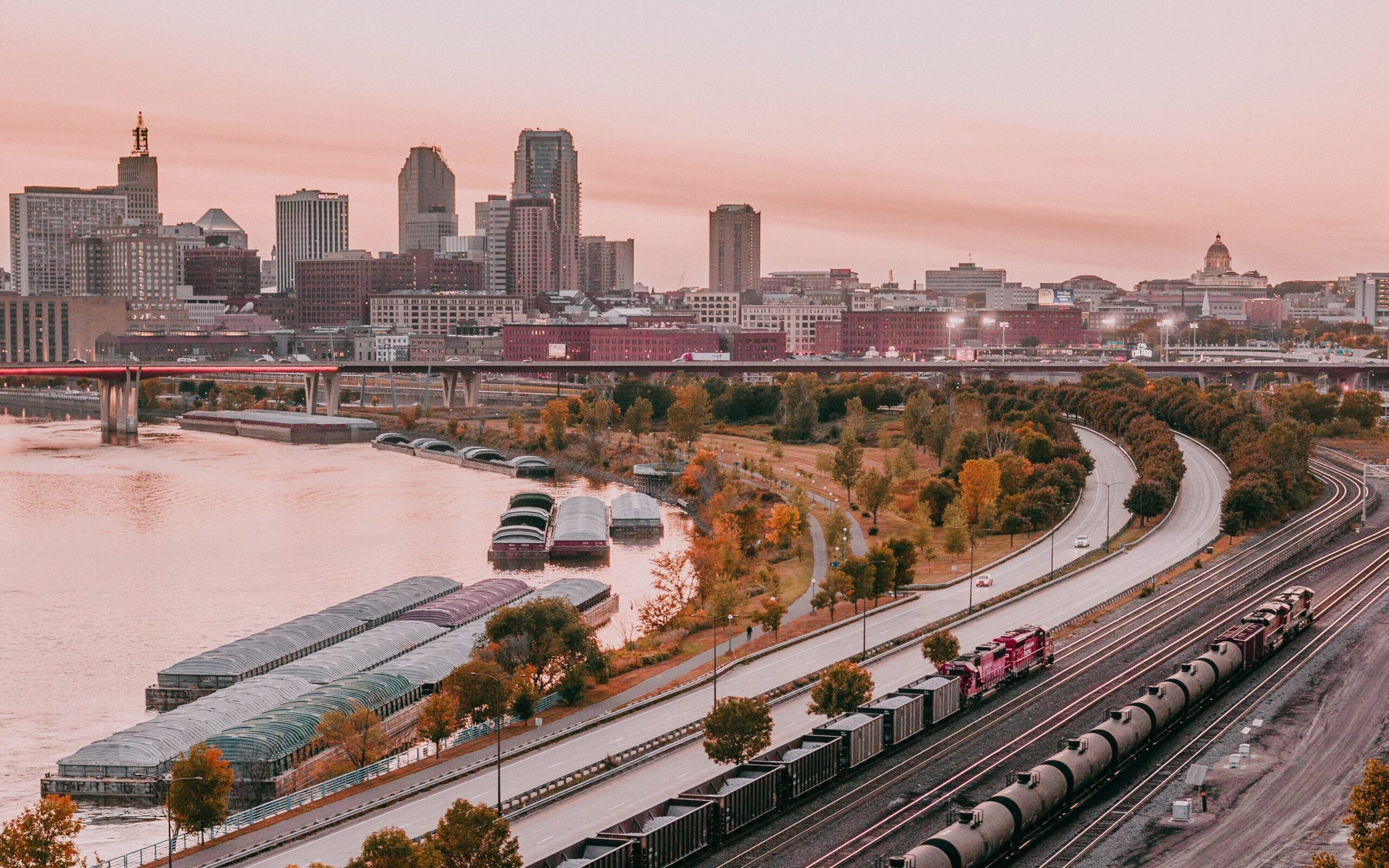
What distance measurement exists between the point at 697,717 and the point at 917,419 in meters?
64.1

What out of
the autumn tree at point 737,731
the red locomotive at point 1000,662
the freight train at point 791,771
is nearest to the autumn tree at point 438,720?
the autumn tree at point 737,731

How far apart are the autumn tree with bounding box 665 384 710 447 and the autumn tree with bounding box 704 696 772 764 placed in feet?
238

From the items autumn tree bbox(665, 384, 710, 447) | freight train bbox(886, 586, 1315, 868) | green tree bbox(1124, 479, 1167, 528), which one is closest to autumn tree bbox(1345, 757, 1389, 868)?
freight train bbox(886, 586, 1315, 868)

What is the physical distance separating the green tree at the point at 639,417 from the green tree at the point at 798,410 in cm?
1012

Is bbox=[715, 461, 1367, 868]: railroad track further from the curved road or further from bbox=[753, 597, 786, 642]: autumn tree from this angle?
bbox=[753, 597, 786, 642]: autumn tree

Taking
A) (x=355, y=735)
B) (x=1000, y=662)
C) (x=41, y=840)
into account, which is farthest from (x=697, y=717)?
(x=41, y=840)

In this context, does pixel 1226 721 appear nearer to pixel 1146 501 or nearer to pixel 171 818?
pixel 171 818

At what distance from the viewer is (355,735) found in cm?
3600

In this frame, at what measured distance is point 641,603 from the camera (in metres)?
56.1

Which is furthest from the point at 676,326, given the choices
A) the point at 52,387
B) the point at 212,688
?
the point at 212,688

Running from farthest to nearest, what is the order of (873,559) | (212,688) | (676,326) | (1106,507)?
(676,326)
(1106,507)
(873,559)
(212,688)

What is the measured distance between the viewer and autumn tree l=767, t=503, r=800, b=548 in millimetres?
64438

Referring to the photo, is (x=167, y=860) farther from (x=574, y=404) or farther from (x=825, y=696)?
(x=574, y=404)

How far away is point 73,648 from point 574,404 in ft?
245
